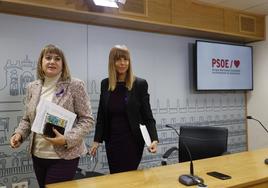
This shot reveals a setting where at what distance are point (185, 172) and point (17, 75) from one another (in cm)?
180

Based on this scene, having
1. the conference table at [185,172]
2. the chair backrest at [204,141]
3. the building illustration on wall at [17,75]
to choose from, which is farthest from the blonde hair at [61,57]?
the chair backrest at [204,141]

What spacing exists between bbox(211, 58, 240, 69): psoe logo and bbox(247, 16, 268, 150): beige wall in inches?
15.0

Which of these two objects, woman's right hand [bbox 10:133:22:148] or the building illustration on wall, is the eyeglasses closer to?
woman's right hand [bbox 10:133:22:148]

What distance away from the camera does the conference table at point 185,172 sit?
1.72 meters

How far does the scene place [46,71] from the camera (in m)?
1.94

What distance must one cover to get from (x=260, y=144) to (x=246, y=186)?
9.73 ft

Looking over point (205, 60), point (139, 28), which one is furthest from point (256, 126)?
point (139, 28)

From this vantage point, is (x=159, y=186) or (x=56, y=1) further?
(x=56, y=1)

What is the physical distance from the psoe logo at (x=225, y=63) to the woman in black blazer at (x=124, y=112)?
209cm

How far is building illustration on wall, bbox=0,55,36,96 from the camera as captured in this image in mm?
2773

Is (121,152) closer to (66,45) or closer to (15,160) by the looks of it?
(15,160)

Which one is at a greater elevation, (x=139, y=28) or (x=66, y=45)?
(x=139, y=28)

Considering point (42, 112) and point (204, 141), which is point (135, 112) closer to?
point (42, 112)

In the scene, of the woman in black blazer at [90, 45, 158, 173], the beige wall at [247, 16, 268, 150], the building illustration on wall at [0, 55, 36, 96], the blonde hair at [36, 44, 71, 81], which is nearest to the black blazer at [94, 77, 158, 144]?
the woman in black blazer at [90, 45, 158, 173]
